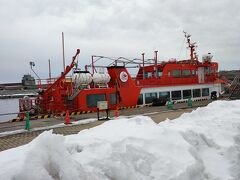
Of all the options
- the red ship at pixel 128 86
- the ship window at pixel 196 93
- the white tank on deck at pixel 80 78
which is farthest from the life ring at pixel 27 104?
the ship window at pixel 196 93

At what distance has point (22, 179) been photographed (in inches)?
135

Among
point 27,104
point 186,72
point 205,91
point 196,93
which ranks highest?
point 186,72

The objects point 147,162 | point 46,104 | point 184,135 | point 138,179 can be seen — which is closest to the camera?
point 138,179

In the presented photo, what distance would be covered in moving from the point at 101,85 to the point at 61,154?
1951 cm

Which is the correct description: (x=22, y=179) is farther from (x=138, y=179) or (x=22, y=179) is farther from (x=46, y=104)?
(x=46, y=104)

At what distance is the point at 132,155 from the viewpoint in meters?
4.82

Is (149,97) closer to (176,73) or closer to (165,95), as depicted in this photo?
(165,95)

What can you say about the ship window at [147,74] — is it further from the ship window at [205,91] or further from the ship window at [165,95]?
the ship window at [205,91]

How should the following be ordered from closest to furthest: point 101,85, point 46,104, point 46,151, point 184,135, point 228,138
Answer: point 46,151 < point 184,135 < point 228,138 < point 46,104 < point 101,85

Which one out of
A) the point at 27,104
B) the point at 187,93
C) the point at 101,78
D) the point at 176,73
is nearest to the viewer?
the point at 27,104

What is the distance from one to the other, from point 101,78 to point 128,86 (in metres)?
2.46

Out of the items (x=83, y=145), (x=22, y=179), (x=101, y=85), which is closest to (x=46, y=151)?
(x=22, y=179)

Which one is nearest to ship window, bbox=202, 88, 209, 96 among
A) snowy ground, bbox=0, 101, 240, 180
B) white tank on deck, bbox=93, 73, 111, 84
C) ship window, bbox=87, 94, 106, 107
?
white tank on deck, bbox=93, 73, 111, 84

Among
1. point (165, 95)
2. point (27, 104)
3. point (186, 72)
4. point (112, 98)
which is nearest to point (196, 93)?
point (186, 72)
